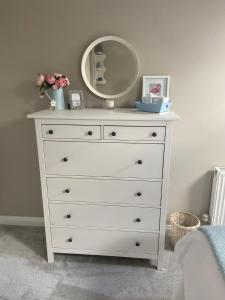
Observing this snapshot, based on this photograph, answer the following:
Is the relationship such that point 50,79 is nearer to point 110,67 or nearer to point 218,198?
point 110,67

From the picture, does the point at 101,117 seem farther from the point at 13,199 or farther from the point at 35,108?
the point at 13,199

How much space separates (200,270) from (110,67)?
1719 mm

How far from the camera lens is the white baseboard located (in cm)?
264

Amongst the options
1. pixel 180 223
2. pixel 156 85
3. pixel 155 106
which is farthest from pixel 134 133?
pixel 180 223

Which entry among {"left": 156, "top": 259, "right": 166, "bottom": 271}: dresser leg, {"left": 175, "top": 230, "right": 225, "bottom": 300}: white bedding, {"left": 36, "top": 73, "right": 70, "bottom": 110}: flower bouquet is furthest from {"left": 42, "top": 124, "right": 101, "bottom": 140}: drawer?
{"left": 156, "top": 259, "right": 166, "bottom": 271}: dresser leg

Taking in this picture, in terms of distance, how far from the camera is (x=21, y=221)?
2.68 metres

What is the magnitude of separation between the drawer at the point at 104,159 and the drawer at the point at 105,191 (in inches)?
2.6

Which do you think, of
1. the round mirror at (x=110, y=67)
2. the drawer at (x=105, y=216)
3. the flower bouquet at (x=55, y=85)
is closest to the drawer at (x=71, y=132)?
the flower bouquet at (x=55, y=85)

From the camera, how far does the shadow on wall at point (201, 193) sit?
236 cm

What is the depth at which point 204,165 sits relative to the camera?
91.7 inches

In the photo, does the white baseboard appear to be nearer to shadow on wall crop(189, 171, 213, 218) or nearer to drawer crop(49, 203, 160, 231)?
drawer crop(49, 203, 160, 231)

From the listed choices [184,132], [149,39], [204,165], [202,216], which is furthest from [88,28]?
[202,216]

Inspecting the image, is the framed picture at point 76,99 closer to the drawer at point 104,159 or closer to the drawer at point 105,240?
the drawer at point 104,159

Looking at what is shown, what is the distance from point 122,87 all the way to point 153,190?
3.16 feet
